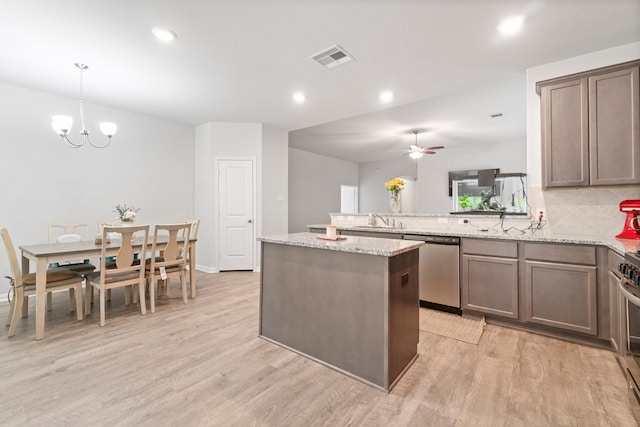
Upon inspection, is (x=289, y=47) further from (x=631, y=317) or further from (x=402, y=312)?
(x=631, y=317)

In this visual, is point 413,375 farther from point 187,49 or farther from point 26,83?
point 26,83

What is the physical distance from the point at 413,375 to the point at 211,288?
3081 millimetres

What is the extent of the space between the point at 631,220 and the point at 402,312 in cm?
221

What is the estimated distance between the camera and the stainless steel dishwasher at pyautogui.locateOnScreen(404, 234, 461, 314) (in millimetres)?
3035

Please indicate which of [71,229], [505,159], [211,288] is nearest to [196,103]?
[71,229]

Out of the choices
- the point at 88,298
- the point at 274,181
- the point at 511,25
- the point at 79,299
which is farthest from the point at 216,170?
the point at 511,25

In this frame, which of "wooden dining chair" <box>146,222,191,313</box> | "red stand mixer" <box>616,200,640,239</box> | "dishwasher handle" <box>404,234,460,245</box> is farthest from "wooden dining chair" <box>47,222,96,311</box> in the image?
"red stand mixer" <box>616,200,640,239</box>

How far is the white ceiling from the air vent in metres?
0.08

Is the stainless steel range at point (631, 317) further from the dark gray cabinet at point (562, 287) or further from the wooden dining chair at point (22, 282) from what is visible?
the wooden dining chair at point (22, 282)

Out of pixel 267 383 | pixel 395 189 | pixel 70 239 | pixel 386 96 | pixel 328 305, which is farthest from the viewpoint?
pixel 395 189

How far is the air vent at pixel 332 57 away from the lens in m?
2.75

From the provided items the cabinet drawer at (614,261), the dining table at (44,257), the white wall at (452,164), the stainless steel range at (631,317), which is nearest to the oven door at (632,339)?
the stainless steel range at (631,317)

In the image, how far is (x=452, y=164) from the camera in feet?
24.1

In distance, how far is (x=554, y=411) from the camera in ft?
5.26
